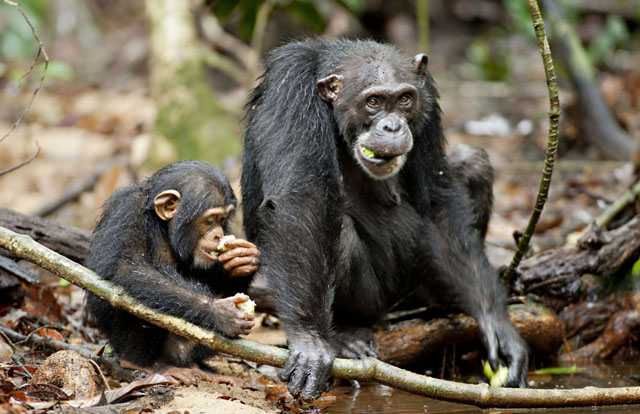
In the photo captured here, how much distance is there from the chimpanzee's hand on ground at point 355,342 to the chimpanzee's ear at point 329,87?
6.37ft

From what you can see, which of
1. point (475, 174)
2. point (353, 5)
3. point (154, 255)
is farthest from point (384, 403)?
point (353, 5)

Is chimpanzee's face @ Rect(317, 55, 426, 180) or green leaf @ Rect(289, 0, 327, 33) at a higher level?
green leaf @ Rect(289, 0, 327, 33)

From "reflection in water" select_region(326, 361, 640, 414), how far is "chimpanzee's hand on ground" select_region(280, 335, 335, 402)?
514 millimetres

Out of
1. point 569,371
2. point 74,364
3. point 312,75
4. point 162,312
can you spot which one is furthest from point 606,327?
point 74,364

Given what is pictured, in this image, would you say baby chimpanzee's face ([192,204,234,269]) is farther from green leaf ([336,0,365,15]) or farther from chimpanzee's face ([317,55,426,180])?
green leaf ([336,0,365,15])

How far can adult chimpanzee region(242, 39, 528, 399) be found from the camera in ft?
18.2

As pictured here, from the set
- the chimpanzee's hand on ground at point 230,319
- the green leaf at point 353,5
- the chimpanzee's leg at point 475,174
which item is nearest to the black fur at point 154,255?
the chimpanzee's hand on ground at point 230,319

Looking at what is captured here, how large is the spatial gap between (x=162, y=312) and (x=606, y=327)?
4525mm

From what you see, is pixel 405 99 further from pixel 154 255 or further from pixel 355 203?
pixel 154 255

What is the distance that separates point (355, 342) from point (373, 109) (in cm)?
190

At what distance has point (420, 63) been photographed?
20.7 ft

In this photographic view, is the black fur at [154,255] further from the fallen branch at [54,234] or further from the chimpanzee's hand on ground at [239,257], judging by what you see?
the fallen branch at [54,234]

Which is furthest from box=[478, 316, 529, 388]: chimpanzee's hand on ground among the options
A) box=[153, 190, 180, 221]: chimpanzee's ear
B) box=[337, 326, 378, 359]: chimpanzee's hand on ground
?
box=[153, 190, 180, 221]: chimpanzee's ear

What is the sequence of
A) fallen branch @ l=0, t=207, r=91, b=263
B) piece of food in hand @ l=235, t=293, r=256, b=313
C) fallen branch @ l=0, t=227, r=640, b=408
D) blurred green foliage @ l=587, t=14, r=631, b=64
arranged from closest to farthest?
fallen branch @ l=0, t=227, r=640, b=408 < piece of food in hand @ l=235, t=293, r=256, b=313 < fallen branch @ l=0, t=207, r=91, b=263 < blurred green foliage @ l=587, t=14, r=631, b=64
